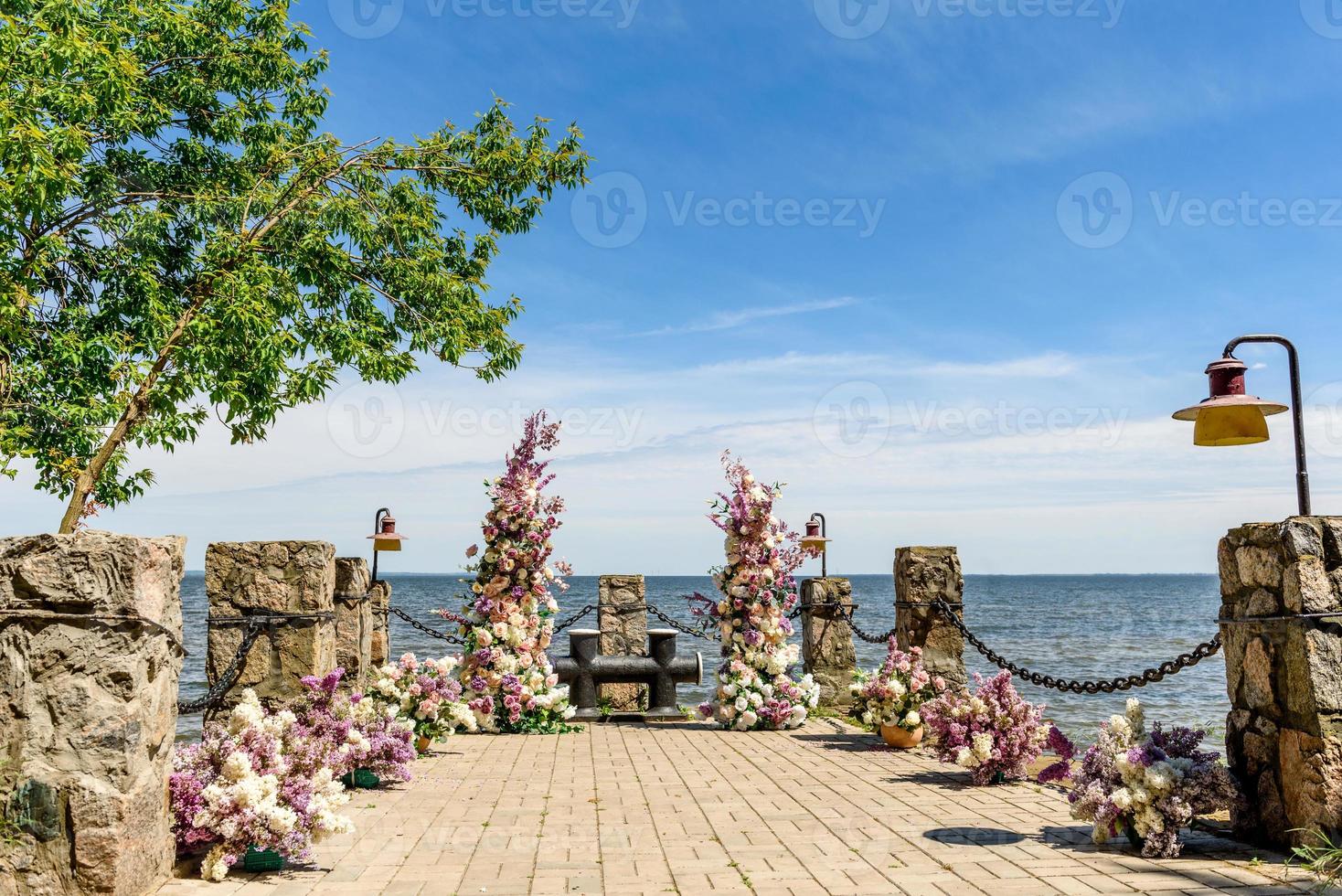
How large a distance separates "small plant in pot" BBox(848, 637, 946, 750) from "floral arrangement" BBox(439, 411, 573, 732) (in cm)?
361

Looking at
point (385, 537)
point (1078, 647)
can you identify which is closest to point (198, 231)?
point (385, 537)

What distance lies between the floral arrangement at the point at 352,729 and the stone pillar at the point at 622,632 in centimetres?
476

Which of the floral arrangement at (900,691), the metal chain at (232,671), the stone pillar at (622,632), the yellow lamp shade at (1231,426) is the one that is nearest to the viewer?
the yellow lamp shade at (1231,426)

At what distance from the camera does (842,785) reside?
7.43 m

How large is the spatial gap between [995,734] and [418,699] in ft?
16.7

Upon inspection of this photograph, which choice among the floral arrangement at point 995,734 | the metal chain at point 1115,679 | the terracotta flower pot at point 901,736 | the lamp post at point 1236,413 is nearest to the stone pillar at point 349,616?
the terracotta flower pot at point 901,736

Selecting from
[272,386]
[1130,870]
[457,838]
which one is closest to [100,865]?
[457,838]

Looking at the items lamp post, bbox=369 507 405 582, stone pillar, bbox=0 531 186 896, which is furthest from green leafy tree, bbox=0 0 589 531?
stone pillar, bbox=0 531 186 896

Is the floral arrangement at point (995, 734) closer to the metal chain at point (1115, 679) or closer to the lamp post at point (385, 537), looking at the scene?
the metal chain at point (1115, 679)

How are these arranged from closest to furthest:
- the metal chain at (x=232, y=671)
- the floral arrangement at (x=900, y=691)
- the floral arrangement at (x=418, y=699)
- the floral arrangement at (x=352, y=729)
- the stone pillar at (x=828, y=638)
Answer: the metal chain at (x=232, y=671) → the floral arrangement at (x=352, y=729) → the floral arrangement at (x=418, y=699) → the floral arrangement at (x=900, y=691) → the stone pillar at (x=828, y=638)

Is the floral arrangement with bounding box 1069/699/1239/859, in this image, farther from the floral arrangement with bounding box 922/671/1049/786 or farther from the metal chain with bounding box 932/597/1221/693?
the floral arrangement with bounding box 922/671/1049/786

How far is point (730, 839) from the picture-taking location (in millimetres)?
5676

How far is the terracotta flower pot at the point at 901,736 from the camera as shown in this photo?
9258mm

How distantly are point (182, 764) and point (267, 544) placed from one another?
1.70 metres
